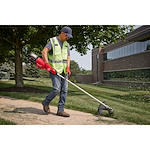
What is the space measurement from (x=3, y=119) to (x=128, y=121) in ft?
8.40

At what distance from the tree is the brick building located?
77 centimetres

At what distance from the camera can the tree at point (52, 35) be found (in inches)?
250

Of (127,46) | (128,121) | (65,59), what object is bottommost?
(128,121)

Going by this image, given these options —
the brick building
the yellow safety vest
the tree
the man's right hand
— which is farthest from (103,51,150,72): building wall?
the man's right hand

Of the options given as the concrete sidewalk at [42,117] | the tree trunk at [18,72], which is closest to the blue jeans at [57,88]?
the concrete sidewalk at [42,117]

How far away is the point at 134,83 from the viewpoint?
27.7 ft

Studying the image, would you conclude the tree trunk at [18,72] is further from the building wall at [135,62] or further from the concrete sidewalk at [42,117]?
the building wall at [135,62]

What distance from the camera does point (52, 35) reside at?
23.9ft

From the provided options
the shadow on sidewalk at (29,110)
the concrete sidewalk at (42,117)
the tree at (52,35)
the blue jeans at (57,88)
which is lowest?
the concrete sidewalk at (42,117)

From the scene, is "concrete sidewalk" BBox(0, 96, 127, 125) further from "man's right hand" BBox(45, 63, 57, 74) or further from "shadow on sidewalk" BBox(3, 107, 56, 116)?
"man's right hand" BBox(45, 63, 57, 74)

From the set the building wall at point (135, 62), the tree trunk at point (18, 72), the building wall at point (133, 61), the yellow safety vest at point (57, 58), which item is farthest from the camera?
the building wall at point (135, 62)

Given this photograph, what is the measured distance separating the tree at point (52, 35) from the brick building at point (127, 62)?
0.77 meters
